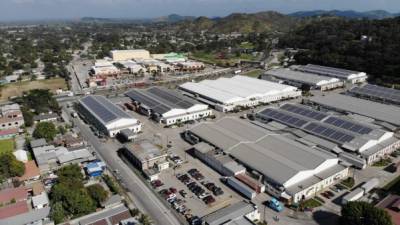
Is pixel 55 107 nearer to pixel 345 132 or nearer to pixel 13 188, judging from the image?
pixel 13 188

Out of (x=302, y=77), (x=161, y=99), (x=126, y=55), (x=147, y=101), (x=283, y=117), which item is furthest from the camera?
(x=126, y=55)

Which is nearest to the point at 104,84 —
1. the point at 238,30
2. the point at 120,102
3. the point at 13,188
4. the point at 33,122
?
the point at 120,102

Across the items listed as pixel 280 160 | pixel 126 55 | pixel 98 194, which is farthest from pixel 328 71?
pixel 126 55

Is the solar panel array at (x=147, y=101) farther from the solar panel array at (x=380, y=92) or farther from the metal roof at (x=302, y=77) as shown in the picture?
the solar panel array at (x=380, y=92)

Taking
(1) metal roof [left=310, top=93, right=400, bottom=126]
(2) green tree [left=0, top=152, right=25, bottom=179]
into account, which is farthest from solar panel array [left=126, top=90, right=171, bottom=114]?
(1) metal roof [left=310, top=93, right=400, bottom=126]

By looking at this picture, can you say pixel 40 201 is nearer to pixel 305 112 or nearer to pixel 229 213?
pixel 229 213

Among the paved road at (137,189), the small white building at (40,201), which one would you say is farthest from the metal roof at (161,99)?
the small white building at (40,201)
